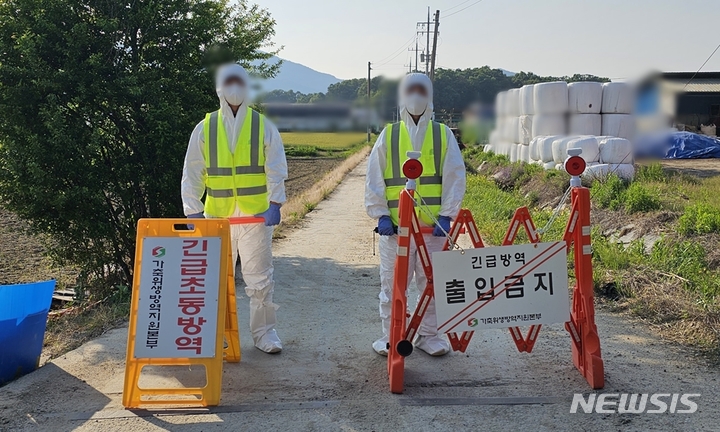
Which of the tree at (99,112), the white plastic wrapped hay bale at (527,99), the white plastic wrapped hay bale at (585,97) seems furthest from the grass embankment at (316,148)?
the tree at (99,112)

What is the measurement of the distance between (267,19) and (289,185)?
15.4 meters

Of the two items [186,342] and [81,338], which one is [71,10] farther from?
[186,342]

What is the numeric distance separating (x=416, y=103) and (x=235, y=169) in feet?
4.76

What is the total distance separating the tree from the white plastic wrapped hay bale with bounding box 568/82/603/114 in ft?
39.4

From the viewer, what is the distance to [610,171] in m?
13.3

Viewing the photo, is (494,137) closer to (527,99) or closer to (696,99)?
(527,99)

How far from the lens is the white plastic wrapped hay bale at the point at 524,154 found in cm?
1913

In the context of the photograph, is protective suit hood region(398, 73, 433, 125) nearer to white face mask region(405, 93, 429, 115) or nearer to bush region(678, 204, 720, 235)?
white face mask region(405, 93, 429, 115)

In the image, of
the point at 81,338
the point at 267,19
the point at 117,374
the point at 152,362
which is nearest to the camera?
the point at 152,362

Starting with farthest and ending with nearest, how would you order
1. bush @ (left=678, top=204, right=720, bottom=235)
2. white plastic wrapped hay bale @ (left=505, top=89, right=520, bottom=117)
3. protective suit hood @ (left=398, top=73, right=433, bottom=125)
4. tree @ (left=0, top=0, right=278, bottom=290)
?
1. white plastic wrapped hay bale @ (left=505, top=89, right=520, bottom=117)
2. bush @ (left=678, top=204, right=720, bottom=235)
3. tree @ (left=0, top=0, right=278, bottom=290)
4. protective suit hood @ (left=398, top=73, right=433, bottom=125)

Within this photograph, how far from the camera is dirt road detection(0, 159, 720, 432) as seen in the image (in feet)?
13.1

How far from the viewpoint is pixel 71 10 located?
7738 millimetres

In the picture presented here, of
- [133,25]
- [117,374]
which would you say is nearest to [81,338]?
[117,374]

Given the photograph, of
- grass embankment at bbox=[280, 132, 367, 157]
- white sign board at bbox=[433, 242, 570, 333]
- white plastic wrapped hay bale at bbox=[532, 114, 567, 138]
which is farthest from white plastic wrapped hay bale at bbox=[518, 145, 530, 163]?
grass embankment at bbox=[280, 132, 367, 157]
